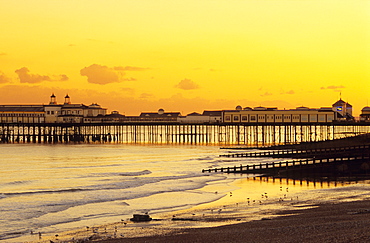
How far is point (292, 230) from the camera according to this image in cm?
1939

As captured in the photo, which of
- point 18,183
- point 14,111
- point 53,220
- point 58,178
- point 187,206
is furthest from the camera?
point 14,111

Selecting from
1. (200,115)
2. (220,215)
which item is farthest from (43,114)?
(220,215)

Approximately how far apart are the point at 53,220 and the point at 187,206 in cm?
707

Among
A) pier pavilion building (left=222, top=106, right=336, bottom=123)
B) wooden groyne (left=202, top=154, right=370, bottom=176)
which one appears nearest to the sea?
wooden groyne (left=202, top=154, right=370, bottom=176)

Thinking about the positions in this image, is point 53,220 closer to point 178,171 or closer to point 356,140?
point 178,171

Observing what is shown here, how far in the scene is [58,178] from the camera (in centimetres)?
4553

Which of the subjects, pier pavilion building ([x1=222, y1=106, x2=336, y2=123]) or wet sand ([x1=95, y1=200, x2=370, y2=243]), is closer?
wet sand ([x1=95, y1=200, x2=370, y2=243])

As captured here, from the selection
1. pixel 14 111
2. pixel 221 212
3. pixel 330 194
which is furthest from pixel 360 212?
pixel 14 111

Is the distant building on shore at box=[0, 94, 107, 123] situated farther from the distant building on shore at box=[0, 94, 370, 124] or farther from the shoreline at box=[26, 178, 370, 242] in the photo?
the shoreline at box=[26, 178, 370, 242]

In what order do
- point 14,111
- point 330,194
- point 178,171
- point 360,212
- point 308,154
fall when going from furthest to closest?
point 14,111, point 308,154, point 178,171, point 330,194, point 360,212

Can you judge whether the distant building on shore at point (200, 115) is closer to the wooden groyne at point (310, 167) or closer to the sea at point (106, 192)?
the sea at point (106, 192)

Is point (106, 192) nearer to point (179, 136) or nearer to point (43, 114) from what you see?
point (179, 136)

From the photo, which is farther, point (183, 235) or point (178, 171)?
point (178, 171)

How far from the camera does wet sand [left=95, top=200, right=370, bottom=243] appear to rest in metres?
17.7
